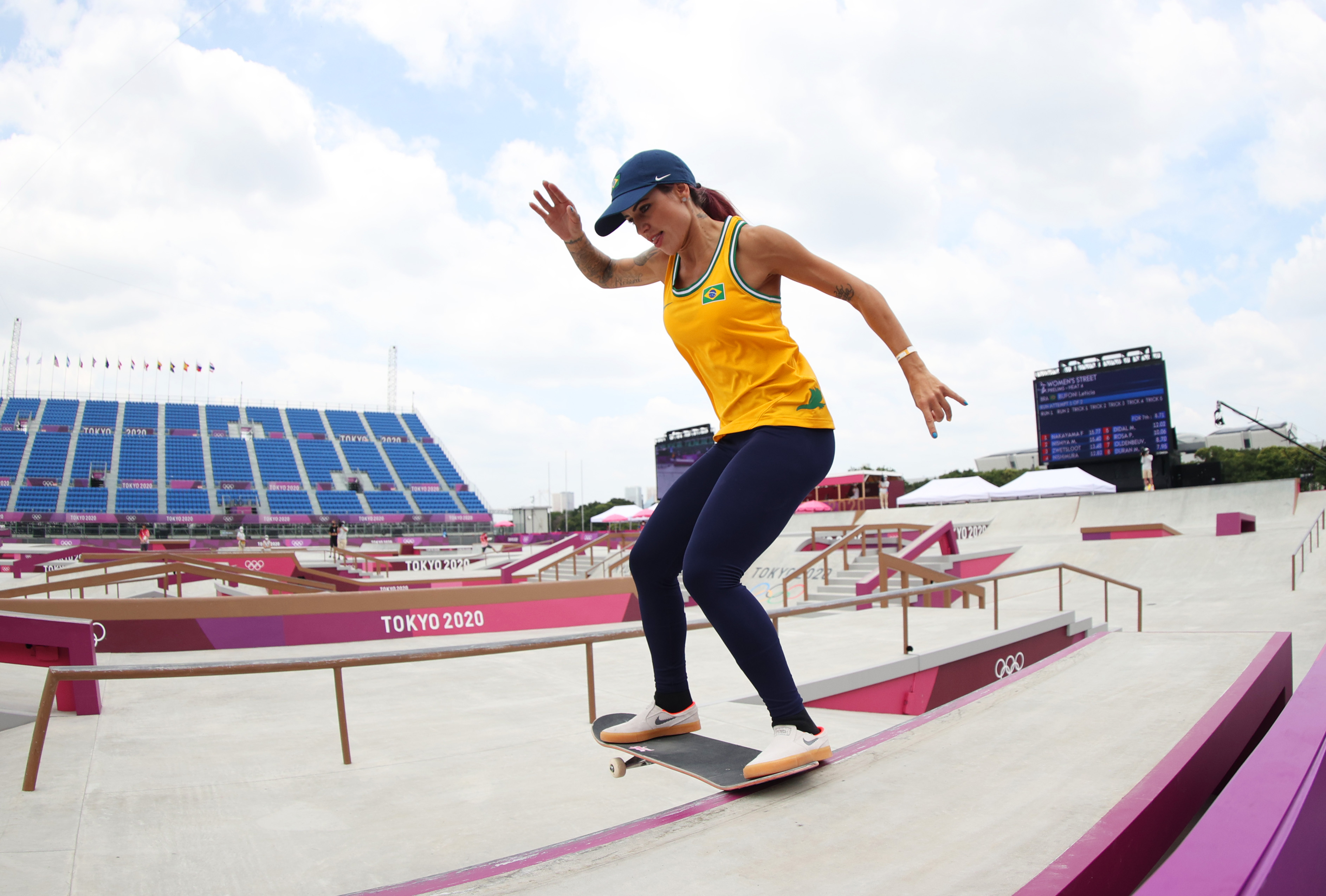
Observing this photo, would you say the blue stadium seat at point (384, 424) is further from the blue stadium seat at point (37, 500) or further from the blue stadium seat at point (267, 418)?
the blue stadium seat at point (37, 500)

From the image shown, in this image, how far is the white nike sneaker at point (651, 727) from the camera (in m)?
2.39

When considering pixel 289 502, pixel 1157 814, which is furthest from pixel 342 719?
pixel 289 502

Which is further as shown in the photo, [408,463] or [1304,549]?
[408,463]

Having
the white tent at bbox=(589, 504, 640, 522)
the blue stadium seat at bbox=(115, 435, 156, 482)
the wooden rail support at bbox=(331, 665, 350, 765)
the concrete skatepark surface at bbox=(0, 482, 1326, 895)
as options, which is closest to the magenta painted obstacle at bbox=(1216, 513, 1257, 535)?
the concrete skatepark surface at bbox=(0, 482, 1326, 895)

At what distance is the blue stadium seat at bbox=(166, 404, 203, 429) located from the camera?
154 ft

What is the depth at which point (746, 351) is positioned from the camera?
2205mm

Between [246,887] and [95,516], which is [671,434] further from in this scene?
[246,887]

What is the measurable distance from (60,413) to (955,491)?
5163 cm

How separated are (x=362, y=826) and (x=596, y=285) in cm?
202

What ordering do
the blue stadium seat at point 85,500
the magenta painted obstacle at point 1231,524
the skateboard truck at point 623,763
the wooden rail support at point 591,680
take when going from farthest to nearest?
the blue stadium seat at point 85,500
the magenta painted obstacle at point 1231,524
the wooden rail support at point 591,680
the skateboard truck at point 623,763

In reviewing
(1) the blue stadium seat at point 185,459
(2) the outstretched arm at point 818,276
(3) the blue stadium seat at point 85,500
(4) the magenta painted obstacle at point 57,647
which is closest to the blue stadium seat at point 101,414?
(1) the blue stadium seat at point 185,459

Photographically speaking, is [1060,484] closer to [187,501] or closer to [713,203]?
[713,203]

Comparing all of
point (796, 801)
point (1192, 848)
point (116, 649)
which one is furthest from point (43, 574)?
point (1192, 848)

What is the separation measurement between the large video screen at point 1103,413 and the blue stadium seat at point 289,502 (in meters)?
37.8
